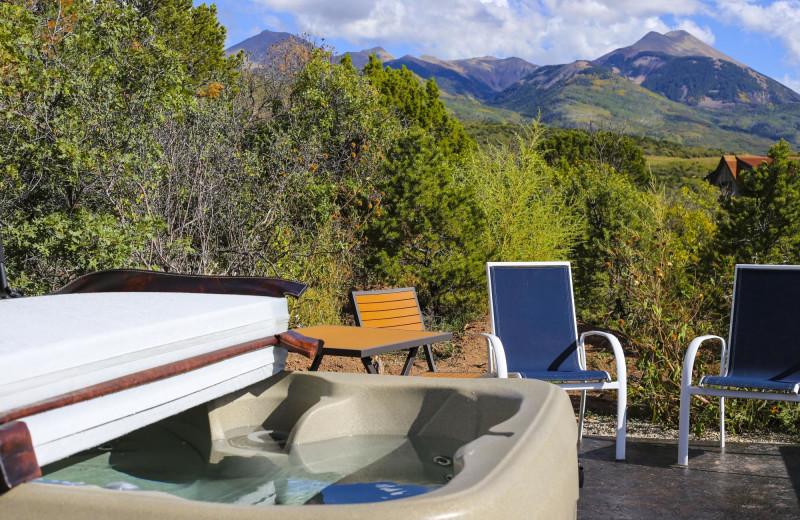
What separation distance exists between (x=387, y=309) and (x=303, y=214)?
11.2 ft

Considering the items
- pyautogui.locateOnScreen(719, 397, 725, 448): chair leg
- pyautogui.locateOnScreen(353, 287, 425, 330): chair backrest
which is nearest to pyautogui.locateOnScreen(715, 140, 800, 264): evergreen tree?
pyautogui.locateOnScreen(719, 397, 725, 448): chair leg

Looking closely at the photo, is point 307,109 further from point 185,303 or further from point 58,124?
point 185,303

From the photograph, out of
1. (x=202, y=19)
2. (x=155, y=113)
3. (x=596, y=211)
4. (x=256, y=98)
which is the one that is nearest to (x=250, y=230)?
(x=155, y=113)

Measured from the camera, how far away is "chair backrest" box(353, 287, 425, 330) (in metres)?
4.82

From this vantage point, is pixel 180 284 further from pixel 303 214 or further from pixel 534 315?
pixel 303 214

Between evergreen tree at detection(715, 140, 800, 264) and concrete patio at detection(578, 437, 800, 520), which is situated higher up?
evergreen tree at detection(715, 140, 800, 264)

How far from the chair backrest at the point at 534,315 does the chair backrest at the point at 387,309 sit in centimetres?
81

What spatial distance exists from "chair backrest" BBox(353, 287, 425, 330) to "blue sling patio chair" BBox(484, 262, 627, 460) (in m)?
0.81

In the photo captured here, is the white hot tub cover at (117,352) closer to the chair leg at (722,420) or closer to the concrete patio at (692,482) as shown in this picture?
the concrete patio at (692,482)

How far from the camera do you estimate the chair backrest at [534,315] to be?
14.3ft

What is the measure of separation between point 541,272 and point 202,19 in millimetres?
19833

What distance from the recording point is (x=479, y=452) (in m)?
1.73

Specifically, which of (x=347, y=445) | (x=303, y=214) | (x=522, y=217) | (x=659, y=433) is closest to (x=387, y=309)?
(x=659, y=433)

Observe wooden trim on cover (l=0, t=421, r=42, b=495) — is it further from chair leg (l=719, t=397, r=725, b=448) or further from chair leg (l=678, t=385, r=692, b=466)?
chair leg (l=719, t=397, r=725, b=448)
